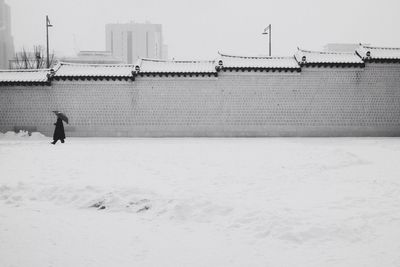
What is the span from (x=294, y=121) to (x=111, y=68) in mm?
9623

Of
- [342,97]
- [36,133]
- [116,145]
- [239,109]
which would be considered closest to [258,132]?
[239,109]

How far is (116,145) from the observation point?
16156 millimetres

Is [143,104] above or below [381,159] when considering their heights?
above

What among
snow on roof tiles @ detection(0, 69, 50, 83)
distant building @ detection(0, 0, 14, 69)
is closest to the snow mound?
snow on roof tiles @ detection(0, 69, 50, 83)

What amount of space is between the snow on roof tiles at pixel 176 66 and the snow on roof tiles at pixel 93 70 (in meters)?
0.68

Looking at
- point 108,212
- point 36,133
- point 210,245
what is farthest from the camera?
point 36,133

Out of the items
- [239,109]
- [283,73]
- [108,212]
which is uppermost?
[283,73]

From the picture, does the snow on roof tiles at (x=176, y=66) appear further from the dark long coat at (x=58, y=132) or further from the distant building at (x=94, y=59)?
the distant building at (x=94, y=59)

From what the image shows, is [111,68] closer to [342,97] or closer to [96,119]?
[96,119]

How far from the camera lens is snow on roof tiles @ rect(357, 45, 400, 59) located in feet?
65.8

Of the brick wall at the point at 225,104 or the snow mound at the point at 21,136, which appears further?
the brick wall at the point at 225,104

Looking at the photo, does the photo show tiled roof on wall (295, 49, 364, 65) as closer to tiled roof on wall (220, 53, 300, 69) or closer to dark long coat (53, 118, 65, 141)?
tiled roof on wall (220, 53, 300, 69)

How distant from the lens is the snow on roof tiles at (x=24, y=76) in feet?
64.9

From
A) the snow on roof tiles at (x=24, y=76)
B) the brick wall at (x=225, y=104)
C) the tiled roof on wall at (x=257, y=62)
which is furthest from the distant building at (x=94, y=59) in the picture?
the tiled roof on wall at (x=257, y=62)
